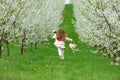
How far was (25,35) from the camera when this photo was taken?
26.8 m

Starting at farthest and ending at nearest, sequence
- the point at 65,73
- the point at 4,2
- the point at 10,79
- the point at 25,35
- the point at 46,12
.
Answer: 1. the point at 46,12
2. the point at 25,35
3. the point at 4,2
4. the point at 65,73
5. the point at 10,79

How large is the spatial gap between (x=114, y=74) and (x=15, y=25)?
8.57 m

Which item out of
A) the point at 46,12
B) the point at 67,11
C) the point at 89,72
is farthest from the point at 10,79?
the point at 67,11

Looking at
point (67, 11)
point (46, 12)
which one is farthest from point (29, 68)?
point (67, 11)

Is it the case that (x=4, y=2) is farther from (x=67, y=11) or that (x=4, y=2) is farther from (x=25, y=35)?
(x=67, y=11)

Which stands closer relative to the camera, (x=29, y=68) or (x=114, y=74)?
(x=114, y=74)

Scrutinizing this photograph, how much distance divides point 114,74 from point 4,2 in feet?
18.7

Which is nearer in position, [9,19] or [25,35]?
[9,19]

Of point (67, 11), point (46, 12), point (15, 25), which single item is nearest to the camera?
point (15, 25)

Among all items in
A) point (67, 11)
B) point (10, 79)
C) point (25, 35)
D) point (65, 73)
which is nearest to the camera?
point (10, 79)

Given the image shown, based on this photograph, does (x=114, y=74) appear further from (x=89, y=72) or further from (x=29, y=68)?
(x=29, y=68)

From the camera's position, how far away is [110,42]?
16812 millimetres

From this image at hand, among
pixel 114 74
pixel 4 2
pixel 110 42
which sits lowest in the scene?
pixel 114 74

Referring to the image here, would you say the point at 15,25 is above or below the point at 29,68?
above
